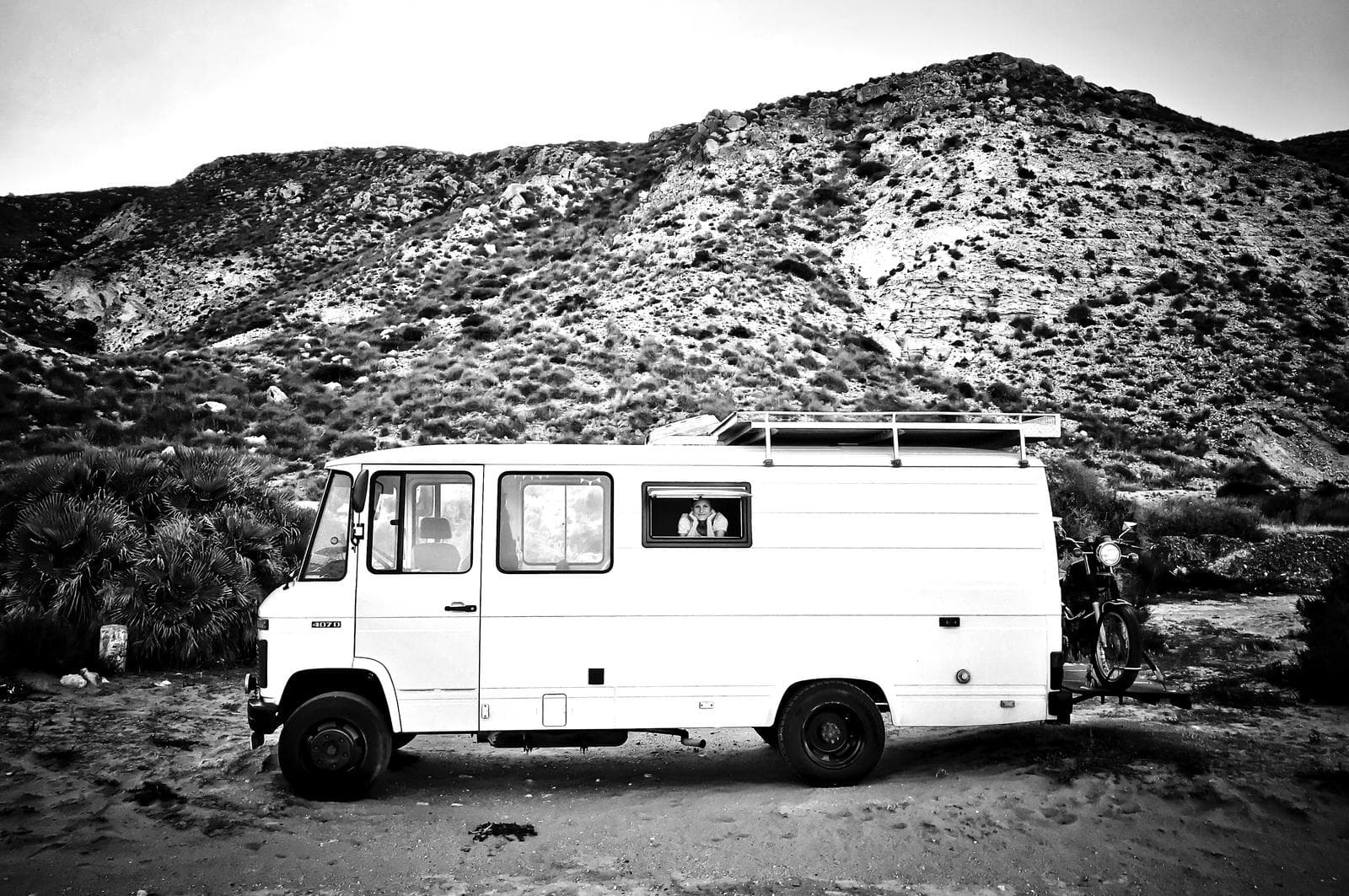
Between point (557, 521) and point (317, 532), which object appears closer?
point (317, 532)

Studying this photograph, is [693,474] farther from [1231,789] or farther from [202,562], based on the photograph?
[202,562]

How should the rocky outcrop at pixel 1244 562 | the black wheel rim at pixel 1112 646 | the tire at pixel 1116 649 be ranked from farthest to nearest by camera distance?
the rocky outcrop at pixel 1244 562
the black wheel rim at pixel 1112 646
the tire at pixel 1116 649

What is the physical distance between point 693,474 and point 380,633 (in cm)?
292

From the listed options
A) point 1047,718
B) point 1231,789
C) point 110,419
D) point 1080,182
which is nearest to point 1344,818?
point 1231,789

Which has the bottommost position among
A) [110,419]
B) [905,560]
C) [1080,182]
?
[905,560]

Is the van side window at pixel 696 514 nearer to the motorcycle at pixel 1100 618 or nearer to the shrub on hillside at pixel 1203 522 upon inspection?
the motorcycle at pixel 1100 618

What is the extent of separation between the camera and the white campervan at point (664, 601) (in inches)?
293

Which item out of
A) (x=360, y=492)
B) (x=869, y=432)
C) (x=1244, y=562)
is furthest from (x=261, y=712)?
(x=1244, y=562)

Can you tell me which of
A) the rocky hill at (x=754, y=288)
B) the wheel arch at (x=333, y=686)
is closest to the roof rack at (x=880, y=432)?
the wheel arch at (x=333, y=686)

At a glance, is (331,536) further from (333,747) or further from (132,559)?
(132,559)

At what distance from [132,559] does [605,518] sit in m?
8.66

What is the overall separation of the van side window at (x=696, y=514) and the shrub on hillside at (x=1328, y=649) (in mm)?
6992

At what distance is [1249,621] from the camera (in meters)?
15.0

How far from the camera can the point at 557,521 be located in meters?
7.74
